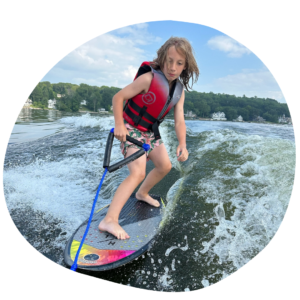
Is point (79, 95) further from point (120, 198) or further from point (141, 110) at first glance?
point (120, 198)

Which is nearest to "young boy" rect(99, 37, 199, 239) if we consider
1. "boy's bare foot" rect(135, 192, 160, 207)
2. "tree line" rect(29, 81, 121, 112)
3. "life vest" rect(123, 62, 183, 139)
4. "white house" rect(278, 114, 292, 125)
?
"life vest" rect(123, 62, 183, 139)

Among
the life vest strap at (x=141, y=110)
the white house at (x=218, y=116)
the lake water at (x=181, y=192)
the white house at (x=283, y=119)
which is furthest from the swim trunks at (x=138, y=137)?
the white house at (x=218, y=116)

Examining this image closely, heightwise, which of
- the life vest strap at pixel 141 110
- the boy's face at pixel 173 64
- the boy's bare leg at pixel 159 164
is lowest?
the boy's bare leg at pixel 159 164

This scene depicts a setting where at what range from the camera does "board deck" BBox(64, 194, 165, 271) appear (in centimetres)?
180

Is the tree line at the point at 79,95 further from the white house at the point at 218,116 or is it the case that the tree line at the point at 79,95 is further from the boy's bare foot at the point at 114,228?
the boy's bare foot at the point at 114,228

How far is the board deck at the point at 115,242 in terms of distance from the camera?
180 centimetres

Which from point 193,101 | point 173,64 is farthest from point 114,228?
point 193,101

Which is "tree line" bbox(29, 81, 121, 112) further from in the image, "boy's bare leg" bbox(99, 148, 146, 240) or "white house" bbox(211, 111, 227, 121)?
"boy's bare leg" bbox(99, 148, 146, 240)

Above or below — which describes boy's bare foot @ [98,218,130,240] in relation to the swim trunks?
below

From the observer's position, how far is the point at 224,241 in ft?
6.97

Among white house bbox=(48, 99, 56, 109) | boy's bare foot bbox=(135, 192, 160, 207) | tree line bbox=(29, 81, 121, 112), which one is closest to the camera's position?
boy's bare foot bbox=(135, 192, 160, 207)

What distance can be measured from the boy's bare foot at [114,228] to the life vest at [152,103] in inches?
32.6

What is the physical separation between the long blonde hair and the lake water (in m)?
1.24

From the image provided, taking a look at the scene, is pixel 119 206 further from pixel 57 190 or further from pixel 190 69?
pixel 190 69
